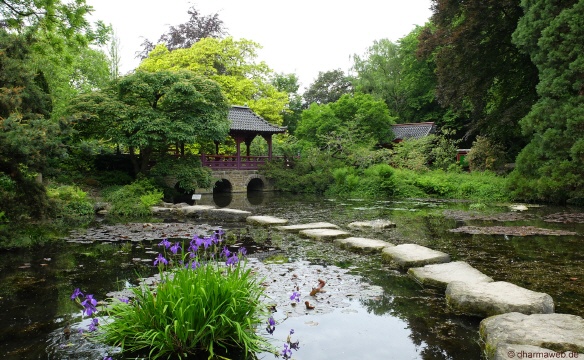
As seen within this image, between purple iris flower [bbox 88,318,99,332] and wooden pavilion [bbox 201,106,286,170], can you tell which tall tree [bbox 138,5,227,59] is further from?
purple iris flower [bbox 88,318,99,332]

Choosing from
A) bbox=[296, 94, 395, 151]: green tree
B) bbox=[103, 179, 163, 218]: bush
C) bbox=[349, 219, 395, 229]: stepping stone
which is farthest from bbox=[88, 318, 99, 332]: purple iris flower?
bbox=[296, 94, 395, 151]: green tree

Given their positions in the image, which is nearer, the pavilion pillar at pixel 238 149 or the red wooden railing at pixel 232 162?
the red wooden railing at pixel 232 162

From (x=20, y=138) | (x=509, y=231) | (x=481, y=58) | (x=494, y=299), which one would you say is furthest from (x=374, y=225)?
(x=481, y=58)

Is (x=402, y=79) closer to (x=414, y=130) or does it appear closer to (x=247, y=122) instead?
(x=414, y=130)

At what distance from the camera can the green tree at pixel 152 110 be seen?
643 inches

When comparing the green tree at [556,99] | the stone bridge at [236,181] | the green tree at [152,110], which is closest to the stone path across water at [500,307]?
the green tree at [556,99]

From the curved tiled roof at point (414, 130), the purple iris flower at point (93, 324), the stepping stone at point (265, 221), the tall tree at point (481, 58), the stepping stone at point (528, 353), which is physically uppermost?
the tall tree at point (481, 58)

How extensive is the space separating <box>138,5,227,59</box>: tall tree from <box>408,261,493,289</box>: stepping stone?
3301cm

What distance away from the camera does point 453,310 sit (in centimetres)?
414

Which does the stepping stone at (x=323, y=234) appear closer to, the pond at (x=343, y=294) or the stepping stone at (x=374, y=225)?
the pond at (x=343, y=294)

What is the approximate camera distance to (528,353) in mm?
2791

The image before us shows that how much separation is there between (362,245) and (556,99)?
11.4m

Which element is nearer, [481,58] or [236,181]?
[481,58]

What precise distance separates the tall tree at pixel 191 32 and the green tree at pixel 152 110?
18.6 m
